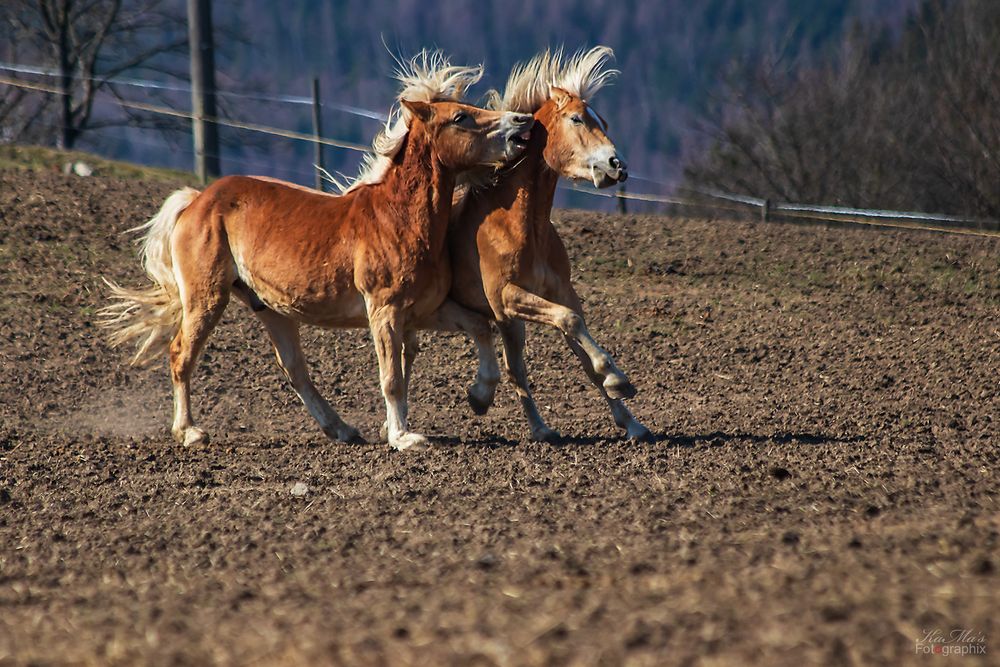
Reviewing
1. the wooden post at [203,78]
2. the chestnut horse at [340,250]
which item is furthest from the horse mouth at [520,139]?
the wooden post at [203,78]

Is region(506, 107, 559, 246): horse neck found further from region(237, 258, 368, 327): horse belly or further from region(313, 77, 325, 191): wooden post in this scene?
region(313, 77, 325, 191): wooden post

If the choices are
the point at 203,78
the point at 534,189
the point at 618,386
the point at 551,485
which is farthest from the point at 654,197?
the point at 551,485

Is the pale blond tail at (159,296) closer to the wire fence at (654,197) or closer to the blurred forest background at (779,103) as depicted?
the blurred forest background at (779,103)

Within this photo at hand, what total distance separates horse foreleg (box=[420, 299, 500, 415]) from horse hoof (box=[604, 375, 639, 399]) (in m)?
0.83

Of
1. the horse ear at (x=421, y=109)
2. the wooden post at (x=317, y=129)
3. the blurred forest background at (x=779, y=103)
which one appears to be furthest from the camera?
the blurred forest background at (x=779, y=103)

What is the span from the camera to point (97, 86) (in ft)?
82.8

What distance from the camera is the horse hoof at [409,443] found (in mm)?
7770

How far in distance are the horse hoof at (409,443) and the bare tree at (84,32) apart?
1964cm

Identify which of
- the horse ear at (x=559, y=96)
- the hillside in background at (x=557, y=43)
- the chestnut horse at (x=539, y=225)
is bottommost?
the hillside in background at (x=557, y=43)

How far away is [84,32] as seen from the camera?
28.0 metres

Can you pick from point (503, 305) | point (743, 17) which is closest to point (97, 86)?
point (503, 305)

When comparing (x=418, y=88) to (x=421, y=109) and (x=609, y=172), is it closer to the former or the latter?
(x=421, y=109)

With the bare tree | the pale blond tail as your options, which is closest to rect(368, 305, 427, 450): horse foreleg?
the pale blond tail

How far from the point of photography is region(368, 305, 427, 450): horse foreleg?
25.7 feet
